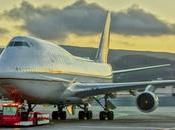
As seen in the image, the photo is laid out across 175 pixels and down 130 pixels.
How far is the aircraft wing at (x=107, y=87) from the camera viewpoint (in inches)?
1208

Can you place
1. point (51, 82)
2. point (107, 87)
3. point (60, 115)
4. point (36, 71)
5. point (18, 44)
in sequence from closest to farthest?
point (36, 71)
point (18, 44)
point (51, 82)
point (107, 87)
point (60, 115)

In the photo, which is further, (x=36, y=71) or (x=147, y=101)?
(x=147, y=101)

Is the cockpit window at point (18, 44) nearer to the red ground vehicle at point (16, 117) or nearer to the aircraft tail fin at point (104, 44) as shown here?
the red ground vehicle at point (16, 117)

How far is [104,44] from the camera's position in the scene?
45.9 metres

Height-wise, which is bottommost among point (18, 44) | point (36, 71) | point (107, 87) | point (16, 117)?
point (16, 117)

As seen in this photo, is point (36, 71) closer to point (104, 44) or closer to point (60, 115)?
point (60, 115)

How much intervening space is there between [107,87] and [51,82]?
11.0 feet

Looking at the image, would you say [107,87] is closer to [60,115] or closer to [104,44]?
[60,115]


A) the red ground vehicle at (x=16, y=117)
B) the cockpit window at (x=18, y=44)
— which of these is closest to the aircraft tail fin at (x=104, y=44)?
the cockpit window at (x=18, y=44)

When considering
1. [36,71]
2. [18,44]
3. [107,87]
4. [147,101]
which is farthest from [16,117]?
[147,101]

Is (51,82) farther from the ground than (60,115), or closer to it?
farther from the ground

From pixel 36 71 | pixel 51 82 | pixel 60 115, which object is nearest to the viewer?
pixel 36 71

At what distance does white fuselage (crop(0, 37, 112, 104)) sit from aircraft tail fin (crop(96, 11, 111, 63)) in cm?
1040

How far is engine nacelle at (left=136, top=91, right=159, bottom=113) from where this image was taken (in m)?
30.2
